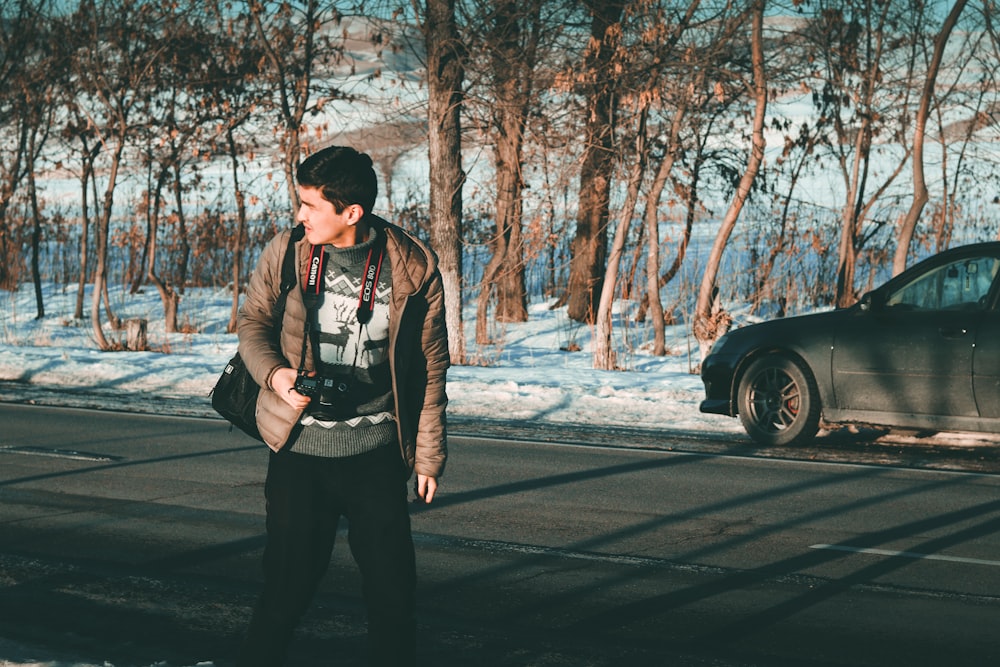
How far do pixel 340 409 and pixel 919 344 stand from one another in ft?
26.0

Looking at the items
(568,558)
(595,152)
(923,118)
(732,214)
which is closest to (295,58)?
(595,152)

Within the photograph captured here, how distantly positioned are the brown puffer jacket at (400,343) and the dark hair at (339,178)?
165 mm

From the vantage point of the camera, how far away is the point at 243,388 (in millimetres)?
3775

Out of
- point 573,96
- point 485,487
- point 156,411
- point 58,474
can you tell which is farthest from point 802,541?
point 573,96

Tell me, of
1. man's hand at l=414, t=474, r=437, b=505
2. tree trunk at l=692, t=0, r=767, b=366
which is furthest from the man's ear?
tree trunk at l=692, t=0, r=767, b=366

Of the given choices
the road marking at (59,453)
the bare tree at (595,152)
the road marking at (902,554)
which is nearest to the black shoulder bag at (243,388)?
the road marking at (902,554)

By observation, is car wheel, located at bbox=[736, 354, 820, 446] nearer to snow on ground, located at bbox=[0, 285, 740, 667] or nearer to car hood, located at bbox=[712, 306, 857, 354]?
car hood, located at bbox=[712, 306, 857, 354]

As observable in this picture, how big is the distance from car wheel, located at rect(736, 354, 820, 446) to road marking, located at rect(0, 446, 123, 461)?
558 centimetres

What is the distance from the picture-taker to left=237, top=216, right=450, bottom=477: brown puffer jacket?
145 inches

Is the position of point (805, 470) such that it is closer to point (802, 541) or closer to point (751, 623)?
point (802, 541)

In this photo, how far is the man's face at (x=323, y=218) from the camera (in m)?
3.61

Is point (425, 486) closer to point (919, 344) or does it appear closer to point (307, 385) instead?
point (307, 385)

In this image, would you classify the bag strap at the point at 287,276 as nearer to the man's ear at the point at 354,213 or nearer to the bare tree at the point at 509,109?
the man's ear at the point at 354,213

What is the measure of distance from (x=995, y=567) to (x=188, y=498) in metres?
5.07
